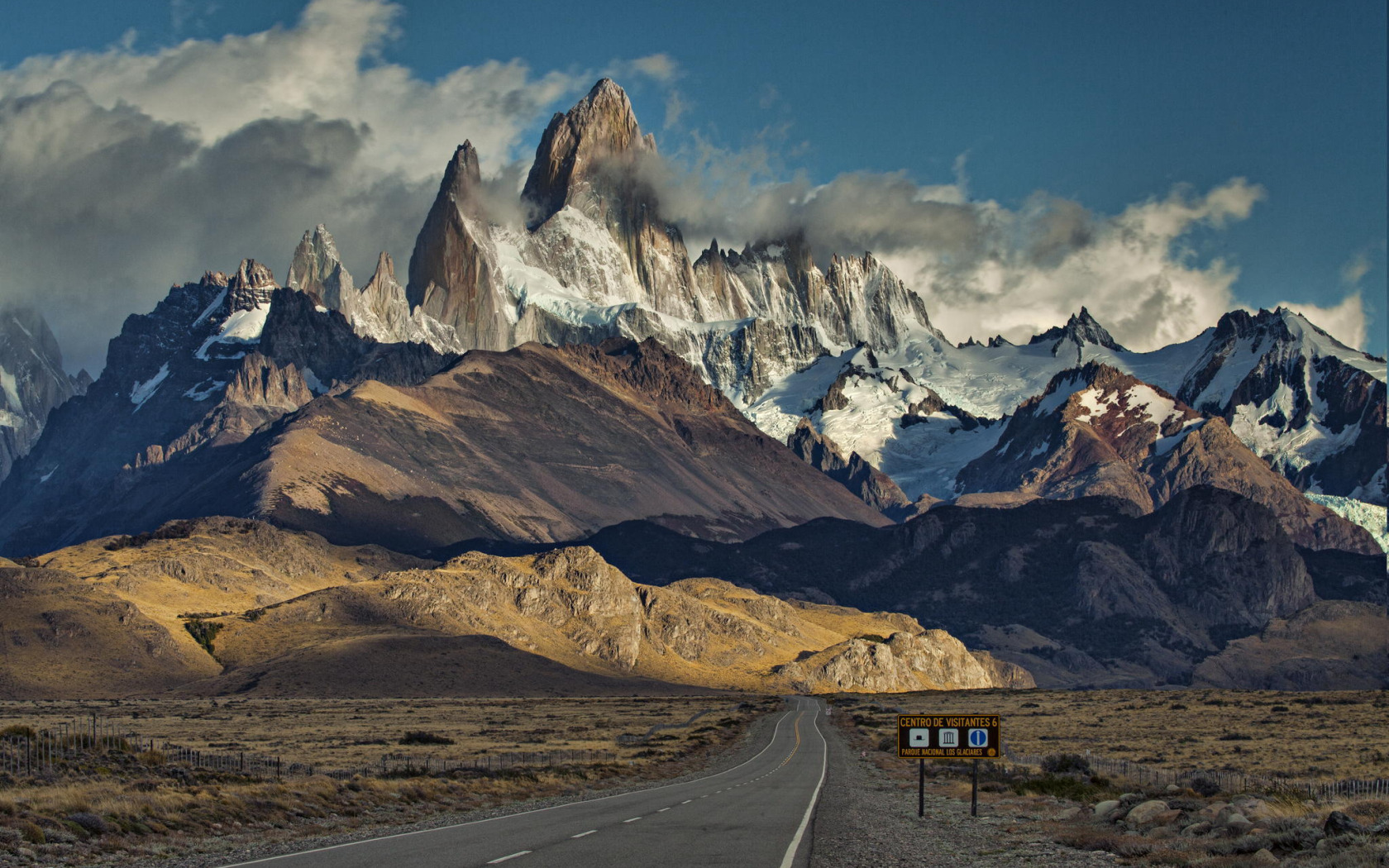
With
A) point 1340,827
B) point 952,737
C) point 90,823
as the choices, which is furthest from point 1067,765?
point 90,823

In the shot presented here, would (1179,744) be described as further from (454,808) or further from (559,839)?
(559,839)

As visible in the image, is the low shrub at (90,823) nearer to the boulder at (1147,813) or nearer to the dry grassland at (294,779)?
the dry grassland at (294,779)

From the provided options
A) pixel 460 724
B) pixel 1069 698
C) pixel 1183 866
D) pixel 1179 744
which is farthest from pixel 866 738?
pixel 1069 698

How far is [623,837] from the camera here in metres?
35.7

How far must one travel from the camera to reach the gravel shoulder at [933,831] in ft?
108

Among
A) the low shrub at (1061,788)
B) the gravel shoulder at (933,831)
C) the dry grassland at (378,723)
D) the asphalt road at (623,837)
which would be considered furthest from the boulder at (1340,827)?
the dry grassland at (378,723)

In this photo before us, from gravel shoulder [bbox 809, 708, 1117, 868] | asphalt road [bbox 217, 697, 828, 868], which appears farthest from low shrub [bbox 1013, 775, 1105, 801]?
asphalt road [bbox 217, 697, 828, 868]

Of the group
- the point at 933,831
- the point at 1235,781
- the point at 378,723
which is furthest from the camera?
the point at 378,723

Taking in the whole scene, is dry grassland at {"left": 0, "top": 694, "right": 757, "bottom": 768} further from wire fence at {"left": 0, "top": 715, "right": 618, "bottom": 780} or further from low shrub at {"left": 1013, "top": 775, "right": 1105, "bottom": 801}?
low shrub at {"left": 1013, "top": 775, "right": 1105, "bottom": 801}

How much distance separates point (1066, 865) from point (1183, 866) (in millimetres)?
2884

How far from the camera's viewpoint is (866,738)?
104m

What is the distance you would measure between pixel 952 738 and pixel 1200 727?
83430 mm

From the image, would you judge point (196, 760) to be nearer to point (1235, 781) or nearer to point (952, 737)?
point (952, 737)

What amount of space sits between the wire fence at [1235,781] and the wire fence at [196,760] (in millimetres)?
27985
